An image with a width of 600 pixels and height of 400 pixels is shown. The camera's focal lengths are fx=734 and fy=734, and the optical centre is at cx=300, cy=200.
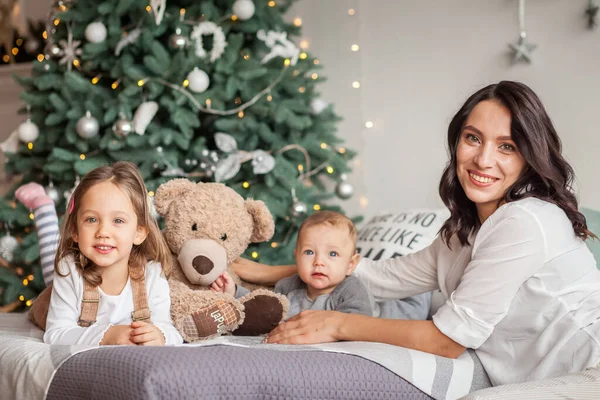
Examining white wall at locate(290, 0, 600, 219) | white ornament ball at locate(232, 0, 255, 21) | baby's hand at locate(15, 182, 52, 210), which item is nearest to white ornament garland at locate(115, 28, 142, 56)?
white ornament ball at locate(232, 0, 255, 21)

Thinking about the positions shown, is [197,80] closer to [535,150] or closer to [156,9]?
[156,9]

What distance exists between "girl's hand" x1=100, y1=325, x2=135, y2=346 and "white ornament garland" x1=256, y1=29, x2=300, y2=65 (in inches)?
77.9

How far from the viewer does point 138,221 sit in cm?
191

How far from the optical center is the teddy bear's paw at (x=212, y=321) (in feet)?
6.30

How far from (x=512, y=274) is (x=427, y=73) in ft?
7.56

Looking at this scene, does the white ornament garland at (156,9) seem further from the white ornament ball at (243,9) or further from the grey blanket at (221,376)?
the grey blanket at (221,376)

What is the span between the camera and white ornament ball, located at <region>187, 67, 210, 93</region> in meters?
3.24

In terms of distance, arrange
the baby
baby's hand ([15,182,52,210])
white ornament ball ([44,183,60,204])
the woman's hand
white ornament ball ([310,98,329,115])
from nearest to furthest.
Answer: the baby
the woman's hand
baby's hand ([15,182,52,210])
white ornament ball ([44,183,60,204])
white ornament ball ([310,98,329,115])

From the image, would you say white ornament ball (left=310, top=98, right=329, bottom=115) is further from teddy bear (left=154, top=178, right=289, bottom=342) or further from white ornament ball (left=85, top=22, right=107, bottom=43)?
teddy bear (left=154, top=178, right=289, bottom=342)

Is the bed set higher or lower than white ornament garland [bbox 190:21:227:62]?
lower

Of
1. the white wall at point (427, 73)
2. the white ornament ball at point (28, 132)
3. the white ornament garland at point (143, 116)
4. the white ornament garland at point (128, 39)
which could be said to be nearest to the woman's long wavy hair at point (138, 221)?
the white ornament garland at point (143, 116)

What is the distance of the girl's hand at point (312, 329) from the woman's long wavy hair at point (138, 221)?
1.34ft

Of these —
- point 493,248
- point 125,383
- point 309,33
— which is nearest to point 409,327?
point 493,248

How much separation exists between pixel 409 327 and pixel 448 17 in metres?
2.39
